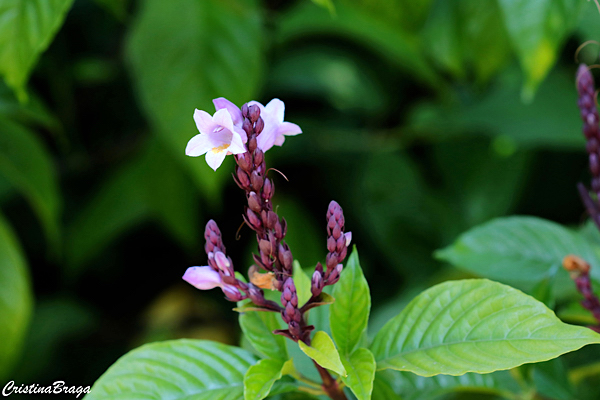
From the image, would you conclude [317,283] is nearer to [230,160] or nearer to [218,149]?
[218,149]

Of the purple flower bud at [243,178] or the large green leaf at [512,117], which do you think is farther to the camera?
the large green leaf at [512,117]

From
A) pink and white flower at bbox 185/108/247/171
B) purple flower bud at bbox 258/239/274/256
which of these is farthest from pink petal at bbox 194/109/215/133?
purple flower bud at bbox 258/239/274/256

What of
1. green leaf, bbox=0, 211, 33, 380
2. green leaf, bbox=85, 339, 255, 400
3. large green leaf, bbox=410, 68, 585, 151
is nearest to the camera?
green leaf, bbox=85, 339, 255, 400

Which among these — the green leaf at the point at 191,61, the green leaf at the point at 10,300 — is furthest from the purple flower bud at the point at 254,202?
the green leaf at the point at 10,300

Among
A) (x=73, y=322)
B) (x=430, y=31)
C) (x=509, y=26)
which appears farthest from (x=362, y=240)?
(x=509, y=26)

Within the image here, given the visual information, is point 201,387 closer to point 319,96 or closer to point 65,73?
point 65,73

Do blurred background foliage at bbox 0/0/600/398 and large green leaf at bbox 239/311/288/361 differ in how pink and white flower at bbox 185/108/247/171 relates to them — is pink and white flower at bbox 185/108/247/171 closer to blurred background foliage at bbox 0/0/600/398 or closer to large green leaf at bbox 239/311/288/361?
large green leaf at bbox 239/311/288/361

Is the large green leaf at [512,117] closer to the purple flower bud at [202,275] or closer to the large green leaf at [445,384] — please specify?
the large green leaf at [445,384]
